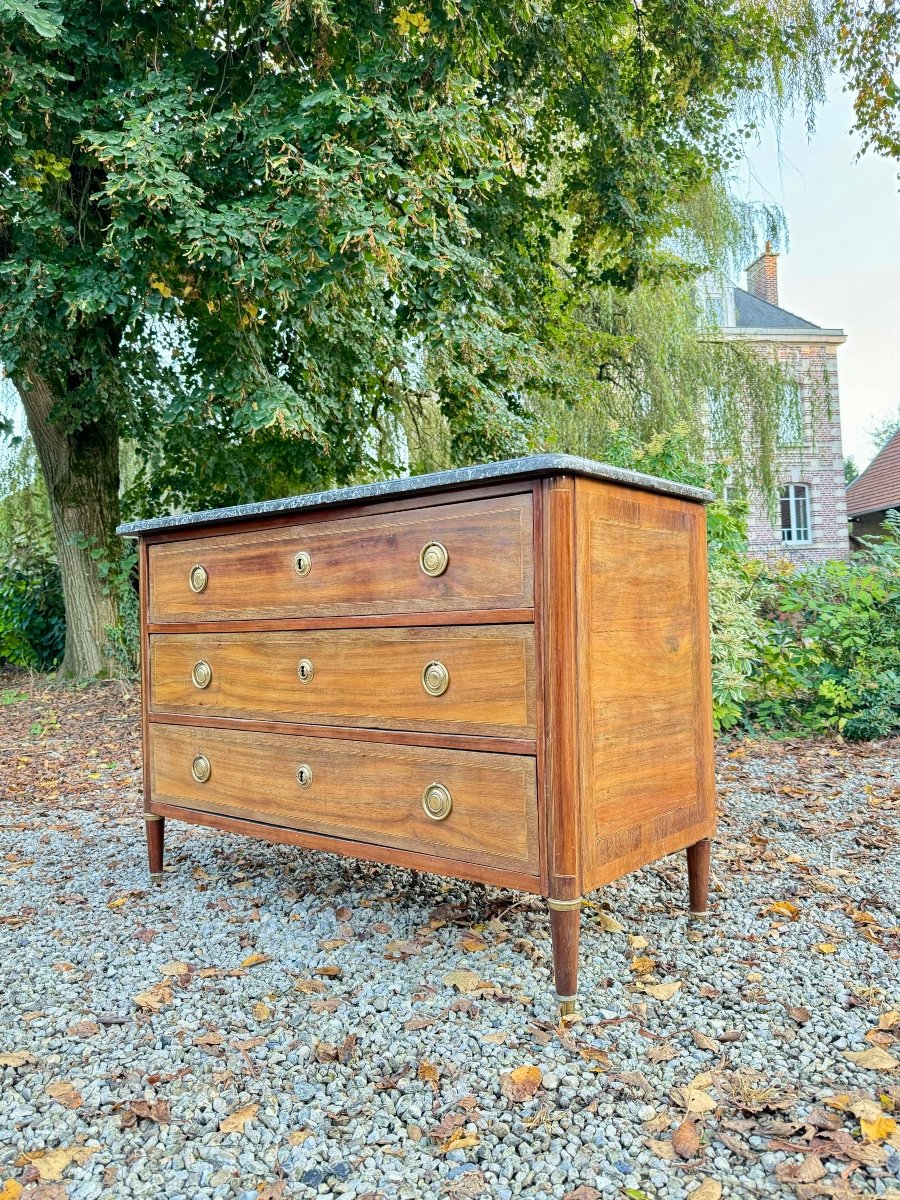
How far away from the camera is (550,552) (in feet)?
6.61

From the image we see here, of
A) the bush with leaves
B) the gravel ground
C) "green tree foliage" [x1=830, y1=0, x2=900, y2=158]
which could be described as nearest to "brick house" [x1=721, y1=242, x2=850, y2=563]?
"green tree foliage" [x1=830, y1=0, x2=900, y2=158]

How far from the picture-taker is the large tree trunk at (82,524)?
7730 mm

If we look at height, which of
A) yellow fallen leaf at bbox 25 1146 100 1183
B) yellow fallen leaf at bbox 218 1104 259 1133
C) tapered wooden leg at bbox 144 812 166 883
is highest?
tapered wooden leg at bbox 144 812 166 883

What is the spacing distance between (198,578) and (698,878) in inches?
72.4

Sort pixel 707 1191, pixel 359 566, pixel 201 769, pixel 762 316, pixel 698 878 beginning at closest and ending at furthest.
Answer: pixel 707 1191, pixel 359 566, pixel 698 878, pixel 201 769, pixel 762 316

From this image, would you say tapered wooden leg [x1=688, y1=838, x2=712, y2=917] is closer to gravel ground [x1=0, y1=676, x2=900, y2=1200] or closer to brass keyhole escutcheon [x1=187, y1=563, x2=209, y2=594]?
gravel ground [x1=0, y1=676, x2=900, y2=1200]

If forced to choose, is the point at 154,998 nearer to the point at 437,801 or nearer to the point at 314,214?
the point at 437,801

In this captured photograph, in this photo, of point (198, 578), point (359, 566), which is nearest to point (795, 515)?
point (198, 578)

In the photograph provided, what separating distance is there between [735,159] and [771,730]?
660cm

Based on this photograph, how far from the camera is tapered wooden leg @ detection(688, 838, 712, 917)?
8.53ft

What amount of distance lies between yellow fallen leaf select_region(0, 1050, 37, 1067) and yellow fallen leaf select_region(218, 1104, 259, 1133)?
533mm

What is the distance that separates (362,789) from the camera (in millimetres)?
2473

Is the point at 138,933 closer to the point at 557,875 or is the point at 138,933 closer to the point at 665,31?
the point at 557,875

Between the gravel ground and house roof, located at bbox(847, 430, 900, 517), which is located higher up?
house roof, located at bbox(847, 430, 900, 517)
